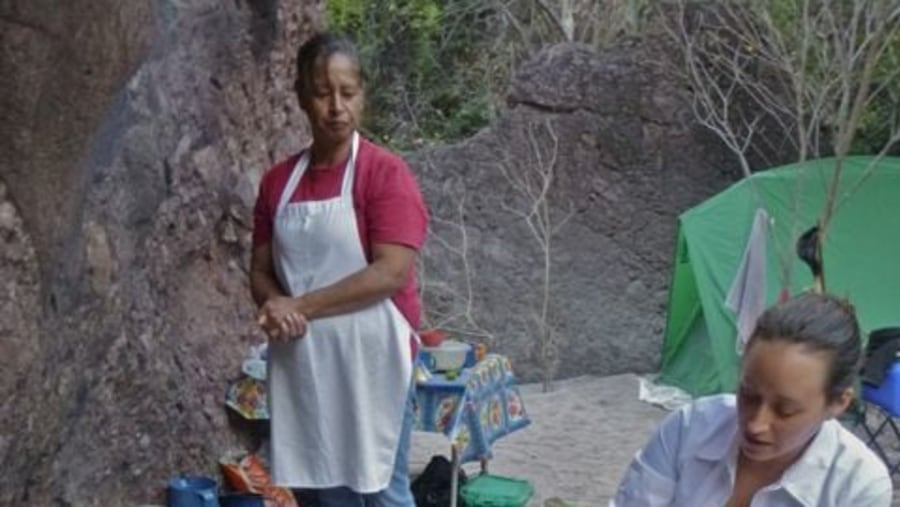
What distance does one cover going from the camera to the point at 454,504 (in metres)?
4.97

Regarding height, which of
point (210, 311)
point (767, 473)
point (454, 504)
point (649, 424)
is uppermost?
point (767, 473)

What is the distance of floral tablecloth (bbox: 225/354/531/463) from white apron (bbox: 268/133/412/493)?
118 cm

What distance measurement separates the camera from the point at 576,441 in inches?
313

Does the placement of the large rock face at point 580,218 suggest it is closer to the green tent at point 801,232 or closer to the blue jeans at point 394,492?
the green tent at point 801,232

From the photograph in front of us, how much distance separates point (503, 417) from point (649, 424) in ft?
11.0

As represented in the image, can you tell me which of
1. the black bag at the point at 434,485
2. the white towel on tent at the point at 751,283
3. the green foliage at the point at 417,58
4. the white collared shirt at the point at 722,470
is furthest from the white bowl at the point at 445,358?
the green foliage at the point at 417,58

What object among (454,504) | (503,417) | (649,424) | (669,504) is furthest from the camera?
(649,424)

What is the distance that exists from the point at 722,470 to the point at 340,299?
4.60ft

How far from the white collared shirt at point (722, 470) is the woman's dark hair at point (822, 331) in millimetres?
86

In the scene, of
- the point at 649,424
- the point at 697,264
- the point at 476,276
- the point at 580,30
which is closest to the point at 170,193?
the point at 649,424

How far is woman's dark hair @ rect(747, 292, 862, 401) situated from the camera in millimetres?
2000

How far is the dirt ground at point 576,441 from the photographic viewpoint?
6641 mm

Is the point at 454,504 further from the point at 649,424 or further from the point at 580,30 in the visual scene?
the point at 580,30

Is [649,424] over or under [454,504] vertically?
under
